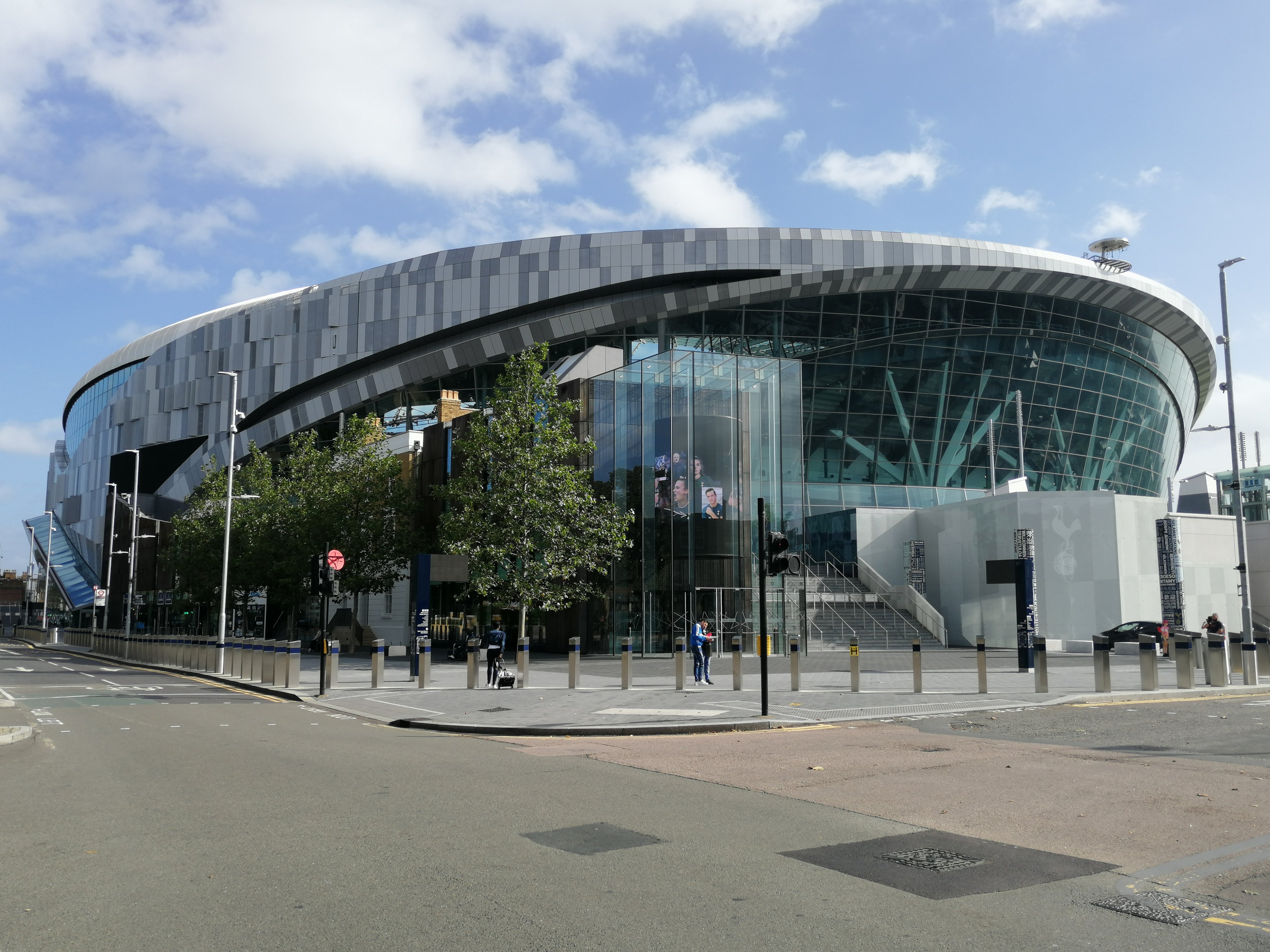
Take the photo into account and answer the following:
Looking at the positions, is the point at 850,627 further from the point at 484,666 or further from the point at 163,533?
the point at 163,533

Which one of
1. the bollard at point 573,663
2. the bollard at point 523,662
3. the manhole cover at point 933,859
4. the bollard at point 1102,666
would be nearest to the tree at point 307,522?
the bollard at point 523,662

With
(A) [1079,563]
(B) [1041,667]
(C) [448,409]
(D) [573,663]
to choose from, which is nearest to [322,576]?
(D) [573,663]

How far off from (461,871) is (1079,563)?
1496 inches

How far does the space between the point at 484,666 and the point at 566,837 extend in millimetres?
26926

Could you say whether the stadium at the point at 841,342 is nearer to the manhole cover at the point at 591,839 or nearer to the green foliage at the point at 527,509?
the green foliage at the point at 527,509

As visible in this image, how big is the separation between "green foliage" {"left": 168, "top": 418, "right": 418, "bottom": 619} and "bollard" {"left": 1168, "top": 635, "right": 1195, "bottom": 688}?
30.3 meters

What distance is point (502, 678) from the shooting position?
2361 centimetres

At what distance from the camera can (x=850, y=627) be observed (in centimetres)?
4338

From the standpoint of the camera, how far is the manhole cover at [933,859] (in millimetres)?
6992

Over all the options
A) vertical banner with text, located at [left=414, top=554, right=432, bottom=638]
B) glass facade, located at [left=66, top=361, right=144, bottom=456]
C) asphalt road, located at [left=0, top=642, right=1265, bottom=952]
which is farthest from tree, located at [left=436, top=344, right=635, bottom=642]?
glass facade, located at [left=66, top=361, right=144, bottom=456]

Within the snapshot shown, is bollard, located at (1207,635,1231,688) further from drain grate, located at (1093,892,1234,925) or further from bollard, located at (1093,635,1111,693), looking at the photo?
drain grate, located at (1093,892,1234,925)

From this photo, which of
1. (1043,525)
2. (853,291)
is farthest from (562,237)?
(1043,525)

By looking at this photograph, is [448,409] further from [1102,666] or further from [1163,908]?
[1163,908]

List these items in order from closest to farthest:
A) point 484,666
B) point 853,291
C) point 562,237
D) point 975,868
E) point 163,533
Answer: point 975,868
point 484,666
point 853,291
point 562,237
point 163,533
